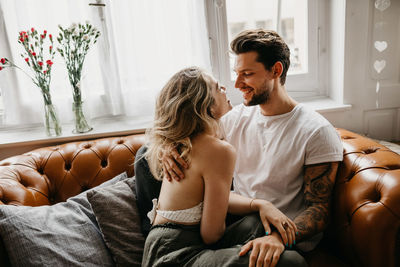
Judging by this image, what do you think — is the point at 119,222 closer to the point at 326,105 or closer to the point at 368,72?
the point at 326,105

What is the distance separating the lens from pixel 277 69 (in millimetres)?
1416

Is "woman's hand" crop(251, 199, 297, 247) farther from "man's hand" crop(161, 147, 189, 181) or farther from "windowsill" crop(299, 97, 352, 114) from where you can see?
"windowsill" crop(299, 97, 352, 114)

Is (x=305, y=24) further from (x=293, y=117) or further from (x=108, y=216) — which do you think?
(x=108, y=216)

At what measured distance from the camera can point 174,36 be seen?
1921mm

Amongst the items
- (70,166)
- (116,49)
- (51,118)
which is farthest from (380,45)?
(51,118)

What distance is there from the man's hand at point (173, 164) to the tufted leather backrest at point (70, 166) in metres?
0.46

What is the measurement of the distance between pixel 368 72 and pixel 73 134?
6.05 feet

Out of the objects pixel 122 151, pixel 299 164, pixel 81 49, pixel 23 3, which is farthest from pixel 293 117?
pixel 23 3

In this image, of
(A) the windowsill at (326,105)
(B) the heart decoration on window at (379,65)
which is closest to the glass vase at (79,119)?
(A) the windowsill at (326,105)

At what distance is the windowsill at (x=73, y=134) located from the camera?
1879mm

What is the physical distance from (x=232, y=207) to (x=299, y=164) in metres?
0.33

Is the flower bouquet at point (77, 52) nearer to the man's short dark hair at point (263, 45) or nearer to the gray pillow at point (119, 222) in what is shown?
the gray pillow at point (119, 222)

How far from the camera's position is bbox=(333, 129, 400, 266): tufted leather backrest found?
105 centimetres

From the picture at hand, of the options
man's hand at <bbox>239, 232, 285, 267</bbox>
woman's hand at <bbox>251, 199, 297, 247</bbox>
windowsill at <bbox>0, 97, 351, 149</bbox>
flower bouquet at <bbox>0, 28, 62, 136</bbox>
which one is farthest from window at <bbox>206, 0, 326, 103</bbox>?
man's hand at <bbox>239, 232, 285, 267</bbox>
